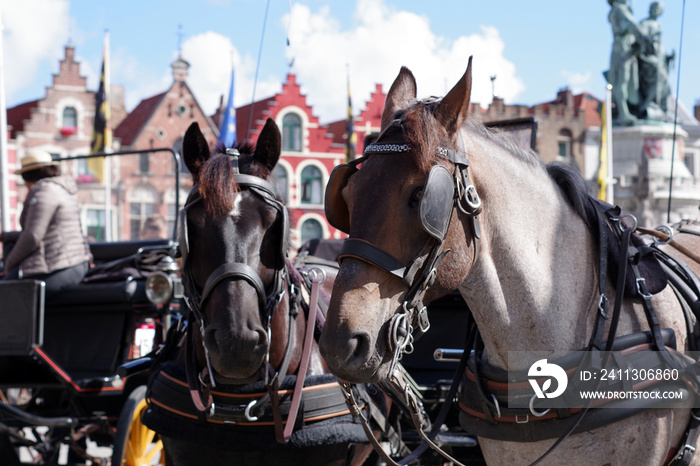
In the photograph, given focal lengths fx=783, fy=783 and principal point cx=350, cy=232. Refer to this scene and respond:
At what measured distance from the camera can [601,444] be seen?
209cm

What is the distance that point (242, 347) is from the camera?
9.15 feet

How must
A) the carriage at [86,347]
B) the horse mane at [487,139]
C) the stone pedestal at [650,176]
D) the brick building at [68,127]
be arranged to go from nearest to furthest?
the horse mane at [487,139] → the carriage at [86,347] → the stone pedestal at [650,176] → the brick building at [68,127]

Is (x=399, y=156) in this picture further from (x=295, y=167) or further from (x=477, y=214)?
(x=295, y=167)

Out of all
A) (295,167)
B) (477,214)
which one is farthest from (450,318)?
(295,167)

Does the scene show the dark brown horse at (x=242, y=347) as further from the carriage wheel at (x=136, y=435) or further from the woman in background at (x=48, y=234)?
the woman in background at (x=48, y=234)

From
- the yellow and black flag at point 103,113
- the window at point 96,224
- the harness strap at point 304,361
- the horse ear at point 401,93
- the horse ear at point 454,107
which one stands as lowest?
the window at point 96,224

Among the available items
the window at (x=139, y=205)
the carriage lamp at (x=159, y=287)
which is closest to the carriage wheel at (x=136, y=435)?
the carriage lamp at (x=159, y=287)

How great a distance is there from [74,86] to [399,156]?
33299mm

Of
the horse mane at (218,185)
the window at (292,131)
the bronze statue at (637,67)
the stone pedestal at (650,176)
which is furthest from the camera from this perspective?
the window at (292,131)

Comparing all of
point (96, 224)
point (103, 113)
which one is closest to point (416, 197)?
point (103, 113)

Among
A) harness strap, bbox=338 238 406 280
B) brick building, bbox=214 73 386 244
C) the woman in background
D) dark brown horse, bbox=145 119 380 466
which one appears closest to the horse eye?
harness strap, bbox=338 238 406 280

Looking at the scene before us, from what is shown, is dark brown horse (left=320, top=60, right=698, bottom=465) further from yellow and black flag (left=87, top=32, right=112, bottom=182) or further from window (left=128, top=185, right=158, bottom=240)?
window (left=128, top=185, right=158, bottom=240)

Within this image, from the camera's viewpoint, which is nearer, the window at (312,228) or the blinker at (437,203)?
the blinker at (437,203)

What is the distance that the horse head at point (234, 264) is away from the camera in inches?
110
